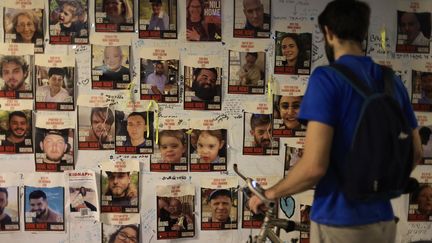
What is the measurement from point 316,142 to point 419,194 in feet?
4.80

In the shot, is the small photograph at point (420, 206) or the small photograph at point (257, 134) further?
the small photograph at point (420, 206)

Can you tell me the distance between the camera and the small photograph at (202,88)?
2.18 metres

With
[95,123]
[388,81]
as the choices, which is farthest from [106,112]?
[388,81]

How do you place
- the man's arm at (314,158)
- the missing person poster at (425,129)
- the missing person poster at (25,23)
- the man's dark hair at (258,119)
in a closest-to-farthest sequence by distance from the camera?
the man's arm at (314,158) < the missing person poster at (25,23) < the man's dark hair at (258,119) < the missing person poster at (425,129)

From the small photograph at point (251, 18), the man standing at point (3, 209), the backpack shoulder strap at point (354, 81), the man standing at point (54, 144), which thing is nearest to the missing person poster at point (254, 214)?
the small photograph at point (251, 18)

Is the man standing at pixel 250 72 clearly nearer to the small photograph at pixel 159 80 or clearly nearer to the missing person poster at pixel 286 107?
the missing person poster at pixel 286 107

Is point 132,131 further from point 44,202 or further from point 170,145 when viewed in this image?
point 44,202

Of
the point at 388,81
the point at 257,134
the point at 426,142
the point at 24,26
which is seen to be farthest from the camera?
the point at 426,142

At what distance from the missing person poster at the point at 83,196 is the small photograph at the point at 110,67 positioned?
46 centimetres

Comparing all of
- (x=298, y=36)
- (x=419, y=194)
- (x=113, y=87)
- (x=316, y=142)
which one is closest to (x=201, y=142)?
(x=113, y=87)

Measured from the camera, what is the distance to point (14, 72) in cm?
214

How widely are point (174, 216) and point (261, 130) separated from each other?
25.0 inches

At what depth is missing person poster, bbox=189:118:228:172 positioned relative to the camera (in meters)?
2.20

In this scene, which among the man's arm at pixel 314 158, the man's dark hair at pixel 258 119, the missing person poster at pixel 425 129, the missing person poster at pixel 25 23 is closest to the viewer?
the man's arm at pixel 314 158
